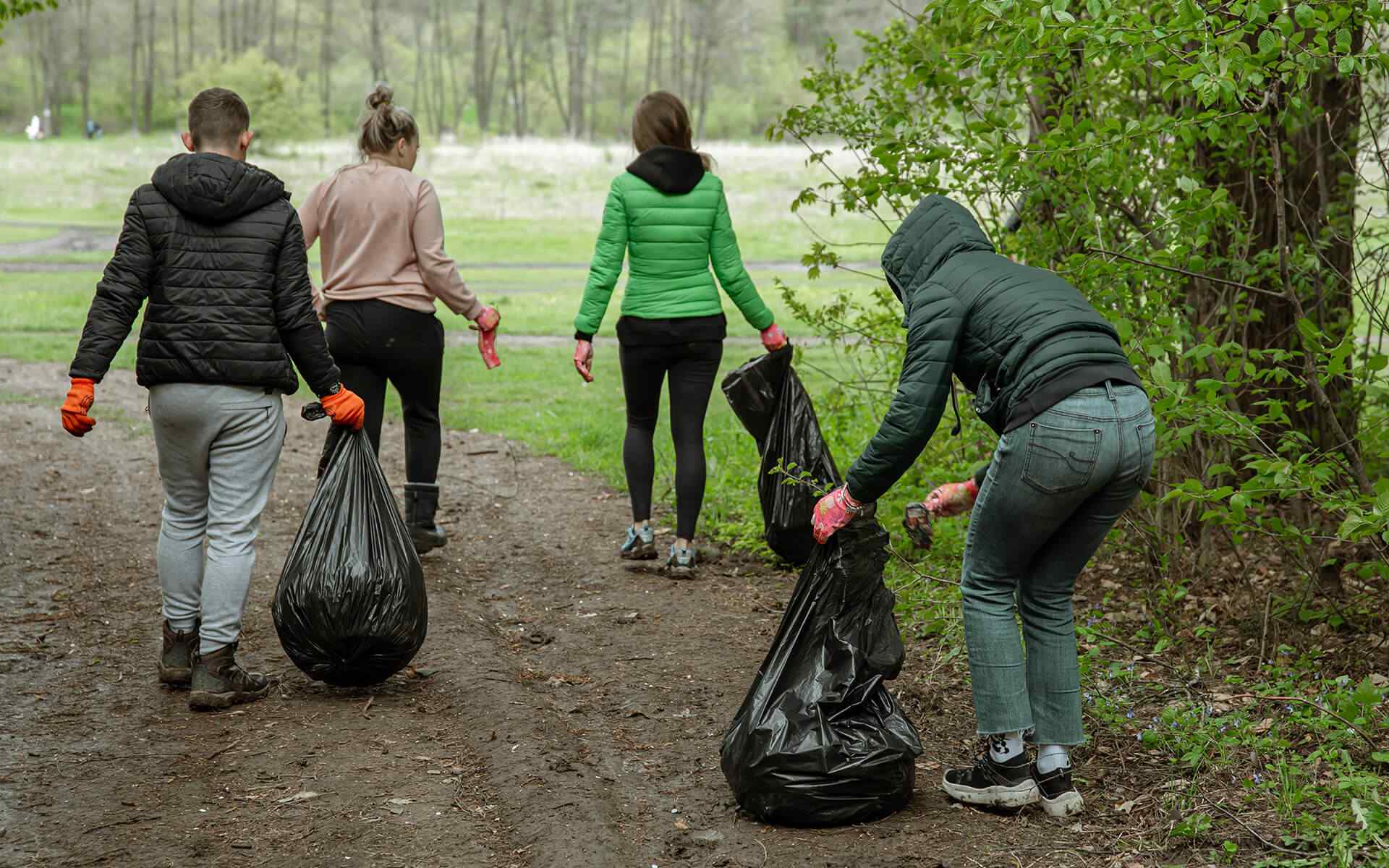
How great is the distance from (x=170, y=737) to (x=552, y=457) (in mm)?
4959

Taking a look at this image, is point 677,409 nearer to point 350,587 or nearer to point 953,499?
point 350,587

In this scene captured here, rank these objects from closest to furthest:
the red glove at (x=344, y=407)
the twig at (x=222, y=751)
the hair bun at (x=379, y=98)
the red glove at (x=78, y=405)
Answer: the twig at (x=222, y=751) → the red glove at (x=78, y=405) → the red glove at (x=344, y=407) → the hair bun at (x=379, y=98)

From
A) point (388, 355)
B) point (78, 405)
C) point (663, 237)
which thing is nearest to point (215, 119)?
point (78, 405)

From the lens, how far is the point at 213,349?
13.2 feet

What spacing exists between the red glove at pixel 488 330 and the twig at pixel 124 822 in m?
2.62

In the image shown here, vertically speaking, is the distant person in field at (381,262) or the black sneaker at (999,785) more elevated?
the distant person in field at (381,262)

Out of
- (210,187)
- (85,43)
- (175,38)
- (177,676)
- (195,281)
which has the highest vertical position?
(175,38)

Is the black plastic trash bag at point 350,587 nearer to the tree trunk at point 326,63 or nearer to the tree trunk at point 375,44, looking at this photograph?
the tree trunk at point 375,44

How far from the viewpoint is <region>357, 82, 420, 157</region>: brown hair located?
17.9 feet

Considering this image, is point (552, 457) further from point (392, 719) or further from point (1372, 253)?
point (1372, 253)

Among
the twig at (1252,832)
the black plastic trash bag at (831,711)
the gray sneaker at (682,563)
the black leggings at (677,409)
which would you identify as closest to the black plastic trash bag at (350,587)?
the black plastic trash bag at (831,711)

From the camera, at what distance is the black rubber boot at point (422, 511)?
602 centimetres

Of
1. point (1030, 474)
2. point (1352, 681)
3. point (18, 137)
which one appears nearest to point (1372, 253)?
point (1352, 681)

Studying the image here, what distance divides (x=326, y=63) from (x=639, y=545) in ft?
218
